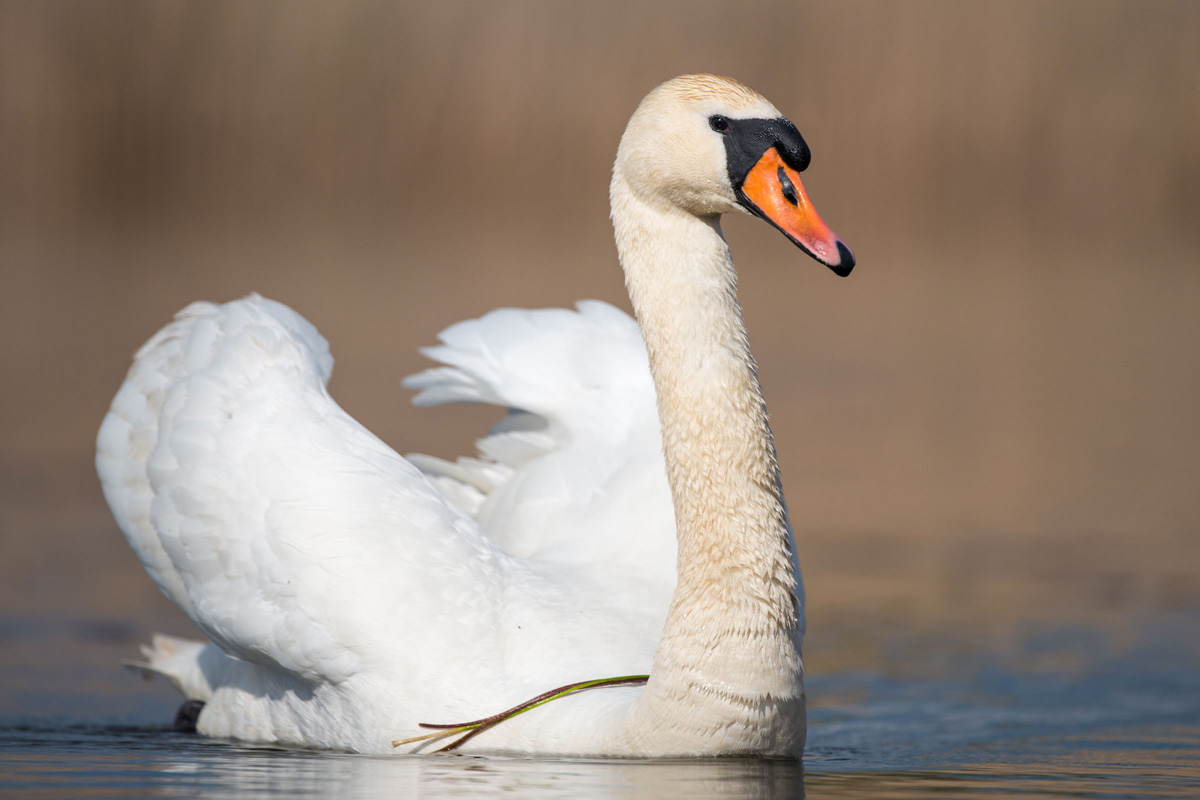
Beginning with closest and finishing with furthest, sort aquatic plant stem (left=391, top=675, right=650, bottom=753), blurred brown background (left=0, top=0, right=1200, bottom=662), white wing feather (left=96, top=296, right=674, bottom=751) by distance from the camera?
aquatic plant stem (left=391, top=675, right=650, bottom=753), white wing feather (left=96, top=296, right=674, bottom=751), blurred brown background (left=0, top=0, right=1200, bottom=662)

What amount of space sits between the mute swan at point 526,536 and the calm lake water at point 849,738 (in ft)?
0.58

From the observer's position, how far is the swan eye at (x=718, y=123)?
468 cm

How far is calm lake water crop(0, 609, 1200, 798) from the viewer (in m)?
4.48

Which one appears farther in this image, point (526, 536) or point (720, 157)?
point (526, 536)

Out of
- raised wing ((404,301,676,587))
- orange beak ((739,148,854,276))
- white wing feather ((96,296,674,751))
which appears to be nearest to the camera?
orange beak ((739,148,854,276))

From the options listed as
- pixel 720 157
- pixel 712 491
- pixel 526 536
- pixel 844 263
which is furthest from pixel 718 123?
pixel 526 536

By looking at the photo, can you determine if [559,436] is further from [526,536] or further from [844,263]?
[844,263]

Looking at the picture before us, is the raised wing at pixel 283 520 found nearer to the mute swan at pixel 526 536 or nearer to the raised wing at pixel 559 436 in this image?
the mute swan at pixel 526 536

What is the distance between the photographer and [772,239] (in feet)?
90.6

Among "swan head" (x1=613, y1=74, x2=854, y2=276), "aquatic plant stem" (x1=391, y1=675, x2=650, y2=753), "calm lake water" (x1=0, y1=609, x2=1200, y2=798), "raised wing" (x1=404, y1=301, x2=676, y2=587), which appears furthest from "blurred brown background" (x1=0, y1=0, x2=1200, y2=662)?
"swan head" (x1=613, y1=74, x2=854, y2=276)

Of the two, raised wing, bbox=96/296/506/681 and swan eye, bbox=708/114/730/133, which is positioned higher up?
swan eye, bbox=708/114/730/133

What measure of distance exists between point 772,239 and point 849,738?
22179 millimetres

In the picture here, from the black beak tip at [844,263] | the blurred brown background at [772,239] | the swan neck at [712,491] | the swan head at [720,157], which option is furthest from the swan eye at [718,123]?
the blurred brown background at [772,239]

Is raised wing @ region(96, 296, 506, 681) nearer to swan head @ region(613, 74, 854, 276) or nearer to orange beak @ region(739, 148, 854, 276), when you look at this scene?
swan head @ region(613, 74, 854, 276)
